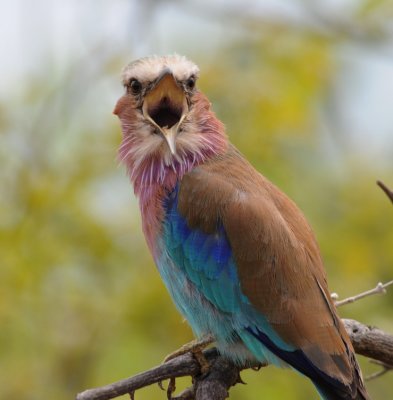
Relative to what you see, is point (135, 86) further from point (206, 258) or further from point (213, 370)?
point (213, 370)

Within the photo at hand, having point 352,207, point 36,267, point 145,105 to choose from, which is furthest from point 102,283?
point 145,105

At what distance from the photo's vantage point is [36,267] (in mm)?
6496

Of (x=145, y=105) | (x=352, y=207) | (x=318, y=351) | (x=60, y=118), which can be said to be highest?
(x=60, y=118)

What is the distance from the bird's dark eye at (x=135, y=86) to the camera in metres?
4.96

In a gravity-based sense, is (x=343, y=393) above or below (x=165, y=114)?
below

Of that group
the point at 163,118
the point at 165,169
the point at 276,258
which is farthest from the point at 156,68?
the point at 276,258

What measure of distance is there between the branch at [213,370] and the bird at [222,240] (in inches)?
3.0

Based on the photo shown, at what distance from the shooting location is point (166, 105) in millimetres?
5004

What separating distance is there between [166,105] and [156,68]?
18 centimetres

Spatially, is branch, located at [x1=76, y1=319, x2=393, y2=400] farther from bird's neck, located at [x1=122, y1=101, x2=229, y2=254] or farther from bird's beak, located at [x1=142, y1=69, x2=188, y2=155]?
bird's beak, located at [x1=142, y1=69, x2=188, y2=155]

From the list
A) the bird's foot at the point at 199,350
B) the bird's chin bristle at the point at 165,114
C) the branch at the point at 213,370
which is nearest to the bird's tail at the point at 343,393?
the branch at the point at 213,370

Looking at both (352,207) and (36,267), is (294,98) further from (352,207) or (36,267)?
(36,267)

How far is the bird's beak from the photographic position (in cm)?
486

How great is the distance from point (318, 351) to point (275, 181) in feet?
8.02
